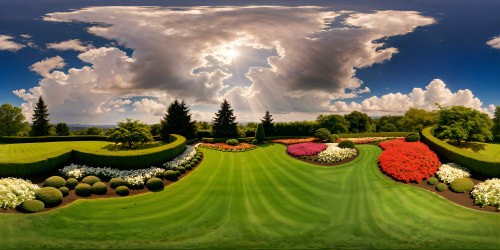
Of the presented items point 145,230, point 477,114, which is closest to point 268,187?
point 145,230

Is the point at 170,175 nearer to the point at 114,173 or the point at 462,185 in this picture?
the point at 114,173

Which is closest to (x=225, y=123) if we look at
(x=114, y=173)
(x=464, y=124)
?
(x=114, y=173)

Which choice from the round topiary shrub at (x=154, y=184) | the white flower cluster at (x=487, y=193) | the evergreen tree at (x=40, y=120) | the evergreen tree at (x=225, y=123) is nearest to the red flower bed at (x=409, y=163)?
the white flower cluster at (x=487, y=193)

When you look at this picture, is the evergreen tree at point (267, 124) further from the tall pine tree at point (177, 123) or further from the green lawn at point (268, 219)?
Answer: the green lawn at point (268, 219)

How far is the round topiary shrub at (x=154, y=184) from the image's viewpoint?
1877cm

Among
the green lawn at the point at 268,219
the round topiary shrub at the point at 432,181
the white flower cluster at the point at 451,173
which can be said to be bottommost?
the green lawn at the point at 268,219

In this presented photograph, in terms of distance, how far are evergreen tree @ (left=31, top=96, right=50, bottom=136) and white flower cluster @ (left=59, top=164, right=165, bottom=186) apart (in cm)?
3977

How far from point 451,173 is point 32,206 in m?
25.7

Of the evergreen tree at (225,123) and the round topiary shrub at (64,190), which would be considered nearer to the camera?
the round topiary shrub at (64,190)

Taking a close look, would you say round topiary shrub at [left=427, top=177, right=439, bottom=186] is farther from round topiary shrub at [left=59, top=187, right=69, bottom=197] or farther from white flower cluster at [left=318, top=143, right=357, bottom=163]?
round topiary shrub at [left=59, top=187, right=69, bottom=197]

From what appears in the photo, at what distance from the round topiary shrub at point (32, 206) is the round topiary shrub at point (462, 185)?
78.8 feet

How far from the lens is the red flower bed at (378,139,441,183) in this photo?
19.1m

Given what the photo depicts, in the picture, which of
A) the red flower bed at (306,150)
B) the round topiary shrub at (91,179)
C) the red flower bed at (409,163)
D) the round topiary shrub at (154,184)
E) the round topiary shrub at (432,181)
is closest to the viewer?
the round topiary shrub at (91,179)

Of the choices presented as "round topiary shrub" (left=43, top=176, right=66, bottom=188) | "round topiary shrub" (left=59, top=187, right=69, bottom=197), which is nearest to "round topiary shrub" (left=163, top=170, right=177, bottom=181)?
"round topiary shrub" (left=59, top=187, right=69, bottom=197)
